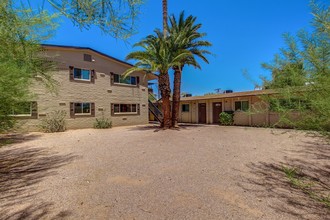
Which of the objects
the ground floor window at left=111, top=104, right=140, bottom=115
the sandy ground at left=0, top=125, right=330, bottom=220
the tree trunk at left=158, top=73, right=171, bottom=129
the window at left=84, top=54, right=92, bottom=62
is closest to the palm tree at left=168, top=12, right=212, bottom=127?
the tree trunk at left=158, top=73, right=171, bottom=129

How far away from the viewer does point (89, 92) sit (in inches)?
692

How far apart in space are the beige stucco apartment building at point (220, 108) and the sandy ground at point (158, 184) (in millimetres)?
10065

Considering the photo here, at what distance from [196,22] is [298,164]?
13288 mm

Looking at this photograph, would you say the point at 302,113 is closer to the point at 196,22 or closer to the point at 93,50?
the point at 196,22

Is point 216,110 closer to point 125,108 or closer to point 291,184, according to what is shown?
point 125,108

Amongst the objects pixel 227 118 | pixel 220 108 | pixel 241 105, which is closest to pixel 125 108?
pixel 220 108

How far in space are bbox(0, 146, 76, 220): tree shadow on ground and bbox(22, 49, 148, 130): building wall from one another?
7.12 m

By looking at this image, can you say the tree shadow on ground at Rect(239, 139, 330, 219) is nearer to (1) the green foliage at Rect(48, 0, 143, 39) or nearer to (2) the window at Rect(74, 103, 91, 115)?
(1) the green foliage at Rect(48, 0, 143, 39)

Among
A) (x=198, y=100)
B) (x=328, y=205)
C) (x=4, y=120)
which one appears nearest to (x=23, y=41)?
(x=4, y=120)

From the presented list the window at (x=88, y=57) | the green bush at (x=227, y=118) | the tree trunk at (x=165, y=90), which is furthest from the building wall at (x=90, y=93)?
the green bush at (x=227, y=118)

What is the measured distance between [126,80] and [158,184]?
1704 centimetres

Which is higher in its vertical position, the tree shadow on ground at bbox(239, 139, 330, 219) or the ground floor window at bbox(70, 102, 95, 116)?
the ground floor window at bbox(70, 102, 95, 116)

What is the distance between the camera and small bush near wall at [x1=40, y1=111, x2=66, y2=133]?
14.9 m

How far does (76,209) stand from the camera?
11.1 ft
